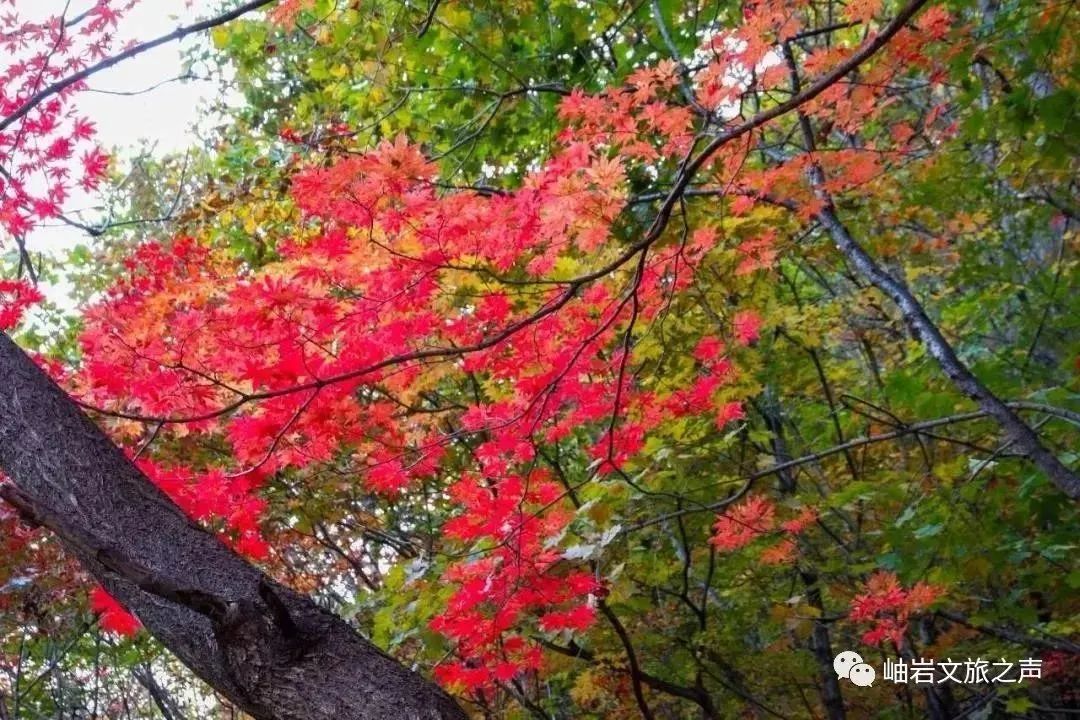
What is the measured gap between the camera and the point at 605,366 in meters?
3.88

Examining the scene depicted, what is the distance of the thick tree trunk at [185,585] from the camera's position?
73.3 inches

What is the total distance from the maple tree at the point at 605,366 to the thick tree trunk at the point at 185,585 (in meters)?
0.02

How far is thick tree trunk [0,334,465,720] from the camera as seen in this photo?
6.11ft

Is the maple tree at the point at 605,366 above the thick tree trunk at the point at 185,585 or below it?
above

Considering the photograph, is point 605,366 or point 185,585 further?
point 605,366

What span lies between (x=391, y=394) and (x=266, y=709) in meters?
3.71

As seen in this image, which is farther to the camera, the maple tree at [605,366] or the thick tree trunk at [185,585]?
the maple tree at [605,366]

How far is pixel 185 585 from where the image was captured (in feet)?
6.21

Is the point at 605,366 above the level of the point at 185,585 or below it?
above

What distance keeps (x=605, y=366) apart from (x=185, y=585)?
7.48 ft

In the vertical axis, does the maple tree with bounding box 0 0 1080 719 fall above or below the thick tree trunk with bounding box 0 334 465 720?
above

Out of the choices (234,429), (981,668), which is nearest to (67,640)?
(234,429)

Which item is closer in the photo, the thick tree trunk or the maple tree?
the thick tree trunk

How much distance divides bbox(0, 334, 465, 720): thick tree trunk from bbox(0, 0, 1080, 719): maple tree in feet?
0.05
